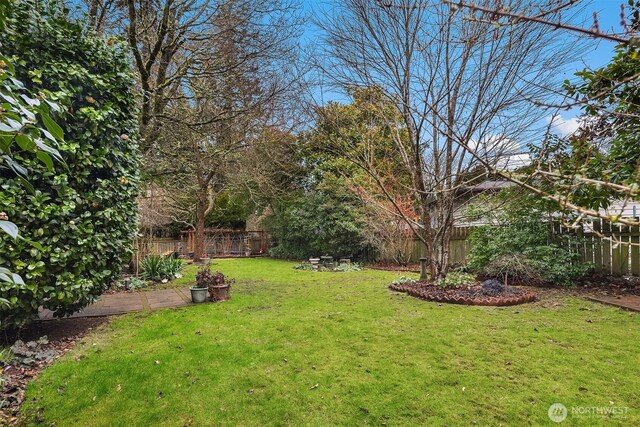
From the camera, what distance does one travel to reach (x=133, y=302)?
645 cm

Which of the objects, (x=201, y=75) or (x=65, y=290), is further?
(x=201, y=75)

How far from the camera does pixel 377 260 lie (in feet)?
44.2

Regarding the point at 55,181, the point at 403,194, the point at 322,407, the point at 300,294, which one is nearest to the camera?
the point at 322,407

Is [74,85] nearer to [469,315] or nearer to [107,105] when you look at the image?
[107,105]

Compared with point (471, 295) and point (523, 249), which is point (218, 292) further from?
point (523, 249)

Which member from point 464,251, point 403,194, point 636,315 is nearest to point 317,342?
point 636,315

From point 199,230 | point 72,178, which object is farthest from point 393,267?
point 72,178

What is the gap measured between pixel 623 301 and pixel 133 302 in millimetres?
8319

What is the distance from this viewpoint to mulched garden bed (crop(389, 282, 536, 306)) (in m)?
5.74

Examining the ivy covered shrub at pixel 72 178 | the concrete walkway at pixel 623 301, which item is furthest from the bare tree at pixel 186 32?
the concrete walkway at pixel 623 301

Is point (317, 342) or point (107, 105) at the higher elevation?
point (107, 105)

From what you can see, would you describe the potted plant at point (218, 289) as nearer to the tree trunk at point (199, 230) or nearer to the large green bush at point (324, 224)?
the large green bush at point (324, 224)

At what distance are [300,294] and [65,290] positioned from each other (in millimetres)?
4091

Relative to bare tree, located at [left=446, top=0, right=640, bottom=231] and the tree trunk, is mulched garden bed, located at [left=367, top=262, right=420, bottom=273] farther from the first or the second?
the tree trunk
